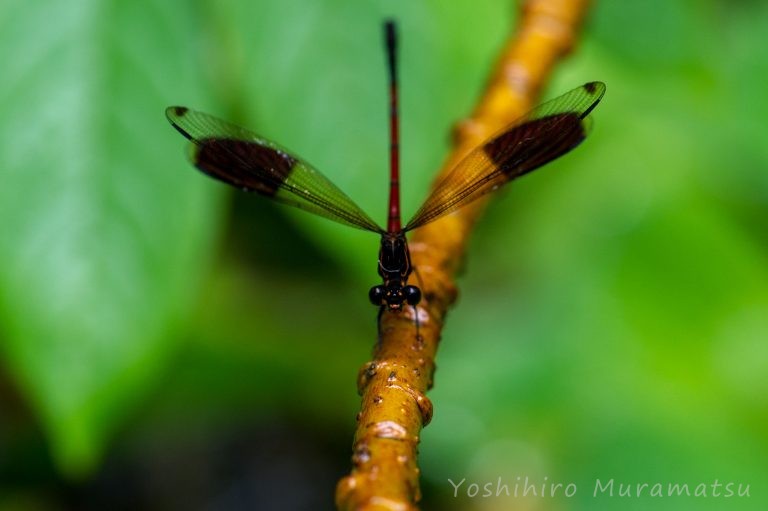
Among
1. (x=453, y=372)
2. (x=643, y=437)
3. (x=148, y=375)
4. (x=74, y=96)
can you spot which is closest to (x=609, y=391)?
(x=643, y=437)

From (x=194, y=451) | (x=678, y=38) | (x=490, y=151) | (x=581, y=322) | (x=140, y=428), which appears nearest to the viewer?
(x=490, y=151)

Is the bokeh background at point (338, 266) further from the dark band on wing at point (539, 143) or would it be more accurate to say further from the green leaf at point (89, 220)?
the dark band on wing at point (539, 143)

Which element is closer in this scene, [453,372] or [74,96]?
[74,96]

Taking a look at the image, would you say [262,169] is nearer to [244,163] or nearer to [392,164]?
[244,163]

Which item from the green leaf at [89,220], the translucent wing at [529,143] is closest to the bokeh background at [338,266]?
the green leaf at [89,220]

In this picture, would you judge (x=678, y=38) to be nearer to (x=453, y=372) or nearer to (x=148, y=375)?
(x=148, y=375)

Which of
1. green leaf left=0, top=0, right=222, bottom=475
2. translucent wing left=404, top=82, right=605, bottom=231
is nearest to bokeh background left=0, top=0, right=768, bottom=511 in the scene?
green leaf left=0, top=0, right=222, bottom=475
